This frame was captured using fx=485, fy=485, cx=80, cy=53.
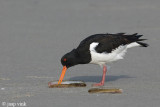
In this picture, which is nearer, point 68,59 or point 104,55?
point 68,59

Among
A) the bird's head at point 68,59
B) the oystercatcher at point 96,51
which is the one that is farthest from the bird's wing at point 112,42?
the bird's head at point 68,59

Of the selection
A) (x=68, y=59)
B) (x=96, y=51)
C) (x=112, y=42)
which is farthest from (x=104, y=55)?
(x=68, y=59)

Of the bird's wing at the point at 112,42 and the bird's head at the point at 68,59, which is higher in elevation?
the bird's wing at the point at 112,42

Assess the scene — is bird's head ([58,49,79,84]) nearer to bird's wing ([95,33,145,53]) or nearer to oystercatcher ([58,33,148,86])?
oystercatcher ([58,33,148,86])

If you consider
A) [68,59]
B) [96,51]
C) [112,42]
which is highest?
[112,42]

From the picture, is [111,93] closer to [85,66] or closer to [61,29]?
[85,66]

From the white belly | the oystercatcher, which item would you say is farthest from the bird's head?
the white belly

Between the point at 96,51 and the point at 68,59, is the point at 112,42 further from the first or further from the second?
the point at 68,59

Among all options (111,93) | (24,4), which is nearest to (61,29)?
(24,4)

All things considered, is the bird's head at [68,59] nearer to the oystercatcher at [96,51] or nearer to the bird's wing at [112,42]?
the oystercatcher at [96,51]

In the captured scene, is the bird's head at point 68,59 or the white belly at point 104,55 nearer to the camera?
the bird's head at point 68,59

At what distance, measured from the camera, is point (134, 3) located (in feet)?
76.9

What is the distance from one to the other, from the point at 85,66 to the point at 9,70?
196 cm

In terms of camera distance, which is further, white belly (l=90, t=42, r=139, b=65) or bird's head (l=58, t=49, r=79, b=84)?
white belly (l=90, t=42, r=139, b=65)
